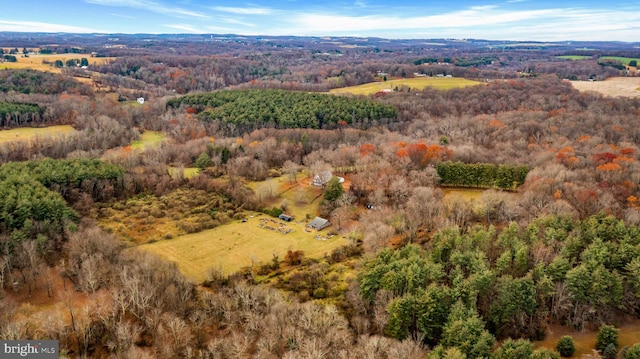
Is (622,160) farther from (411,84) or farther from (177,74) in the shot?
(177,74)

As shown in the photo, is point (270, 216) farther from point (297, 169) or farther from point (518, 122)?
point (518, 122)

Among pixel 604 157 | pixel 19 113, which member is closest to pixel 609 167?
pixel 604 157

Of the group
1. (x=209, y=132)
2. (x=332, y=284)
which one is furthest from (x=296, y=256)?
(x=209, y=132)

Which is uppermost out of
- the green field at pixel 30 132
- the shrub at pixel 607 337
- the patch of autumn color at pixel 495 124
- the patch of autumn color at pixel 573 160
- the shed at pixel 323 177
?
the patch of autumn color at pixel 495 124

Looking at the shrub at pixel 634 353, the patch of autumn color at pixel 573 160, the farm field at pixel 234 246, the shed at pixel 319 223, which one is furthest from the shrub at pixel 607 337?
the patch of autumn color at pixel 573 160

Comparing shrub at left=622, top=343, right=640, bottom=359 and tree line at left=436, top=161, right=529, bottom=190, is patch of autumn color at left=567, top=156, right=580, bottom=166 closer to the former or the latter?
tree line at left=436, top=161, right=529, bottom=190

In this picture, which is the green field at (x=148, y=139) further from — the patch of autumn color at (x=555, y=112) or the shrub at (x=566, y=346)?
the patch of autumn color at (x=555, y=112)
